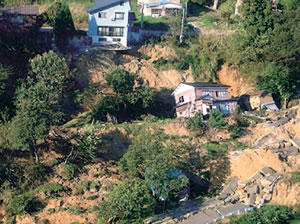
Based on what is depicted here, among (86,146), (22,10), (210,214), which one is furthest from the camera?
(22,10)

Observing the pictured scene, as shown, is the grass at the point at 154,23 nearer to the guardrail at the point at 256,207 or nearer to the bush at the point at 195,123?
the bush at the point at 195,123

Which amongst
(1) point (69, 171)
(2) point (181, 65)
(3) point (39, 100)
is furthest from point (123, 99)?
(1) point (69, 171)

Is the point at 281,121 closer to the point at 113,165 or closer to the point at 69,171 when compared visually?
the point at 113,165

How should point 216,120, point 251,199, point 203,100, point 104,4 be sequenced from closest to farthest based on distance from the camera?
point 251,199
point 216,120
point 203,100
point 104,4

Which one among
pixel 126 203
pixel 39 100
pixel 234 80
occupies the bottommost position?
pixel 126 203

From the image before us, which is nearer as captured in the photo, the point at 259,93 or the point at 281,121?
the point at 281,121
